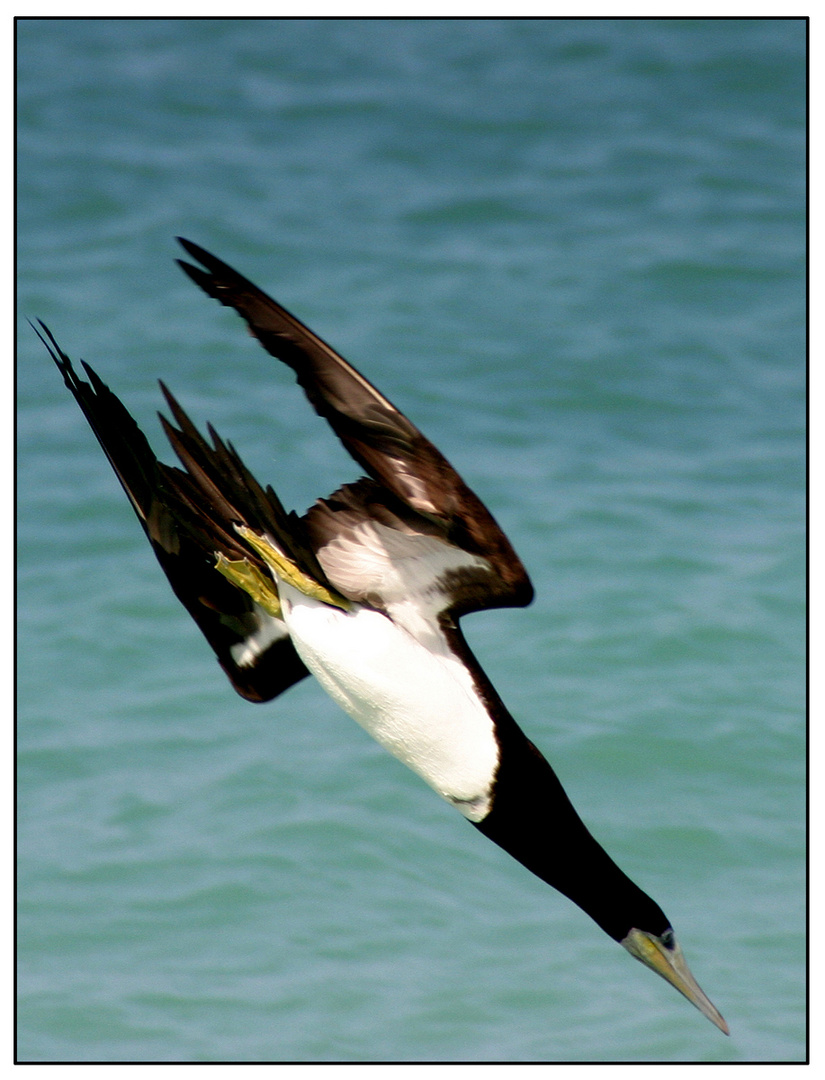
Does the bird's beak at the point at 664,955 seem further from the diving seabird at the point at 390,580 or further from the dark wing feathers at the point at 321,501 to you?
the dark wing feathers at the point at 321,501

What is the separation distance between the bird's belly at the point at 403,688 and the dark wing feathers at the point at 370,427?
0.18 meters

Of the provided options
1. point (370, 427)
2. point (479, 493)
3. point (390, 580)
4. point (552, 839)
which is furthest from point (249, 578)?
point (479, 493)

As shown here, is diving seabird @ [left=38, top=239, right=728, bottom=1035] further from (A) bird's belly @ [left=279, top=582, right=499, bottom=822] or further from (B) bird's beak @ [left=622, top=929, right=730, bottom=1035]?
(B) bird's beak @ [left=622, top=929, right=730, bottom=1035]

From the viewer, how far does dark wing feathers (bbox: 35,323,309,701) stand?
2664 mm

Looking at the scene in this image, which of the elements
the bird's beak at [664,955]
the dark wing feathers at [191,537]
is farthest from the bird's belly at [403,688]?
the bird's beak at [664,955]

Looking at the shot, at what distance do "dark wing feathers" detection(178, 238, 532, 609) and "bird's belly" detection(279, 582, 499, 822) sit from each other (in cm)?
18

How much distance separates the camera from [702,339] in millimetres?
7969

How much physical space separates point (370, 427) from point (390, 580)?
1.15 feet

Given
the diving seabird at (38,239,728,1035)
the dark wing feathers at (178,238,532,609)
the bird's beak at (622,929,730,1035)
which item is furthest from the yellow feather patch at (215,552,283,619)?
the bird's beak at (622,929,730,1035)

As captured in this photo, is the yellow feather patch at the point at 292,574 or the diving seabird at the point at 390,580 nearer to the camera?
the diving seabird at the point at 390,580

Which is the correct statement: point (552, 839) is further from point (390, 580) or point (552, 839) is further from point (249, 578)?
point (249, 578)

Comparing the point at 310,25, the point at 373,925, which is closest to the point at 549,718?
A: the point at 373,925

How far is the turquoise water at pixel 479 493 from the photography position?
5488mm

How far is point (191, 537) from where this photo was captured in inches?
112
